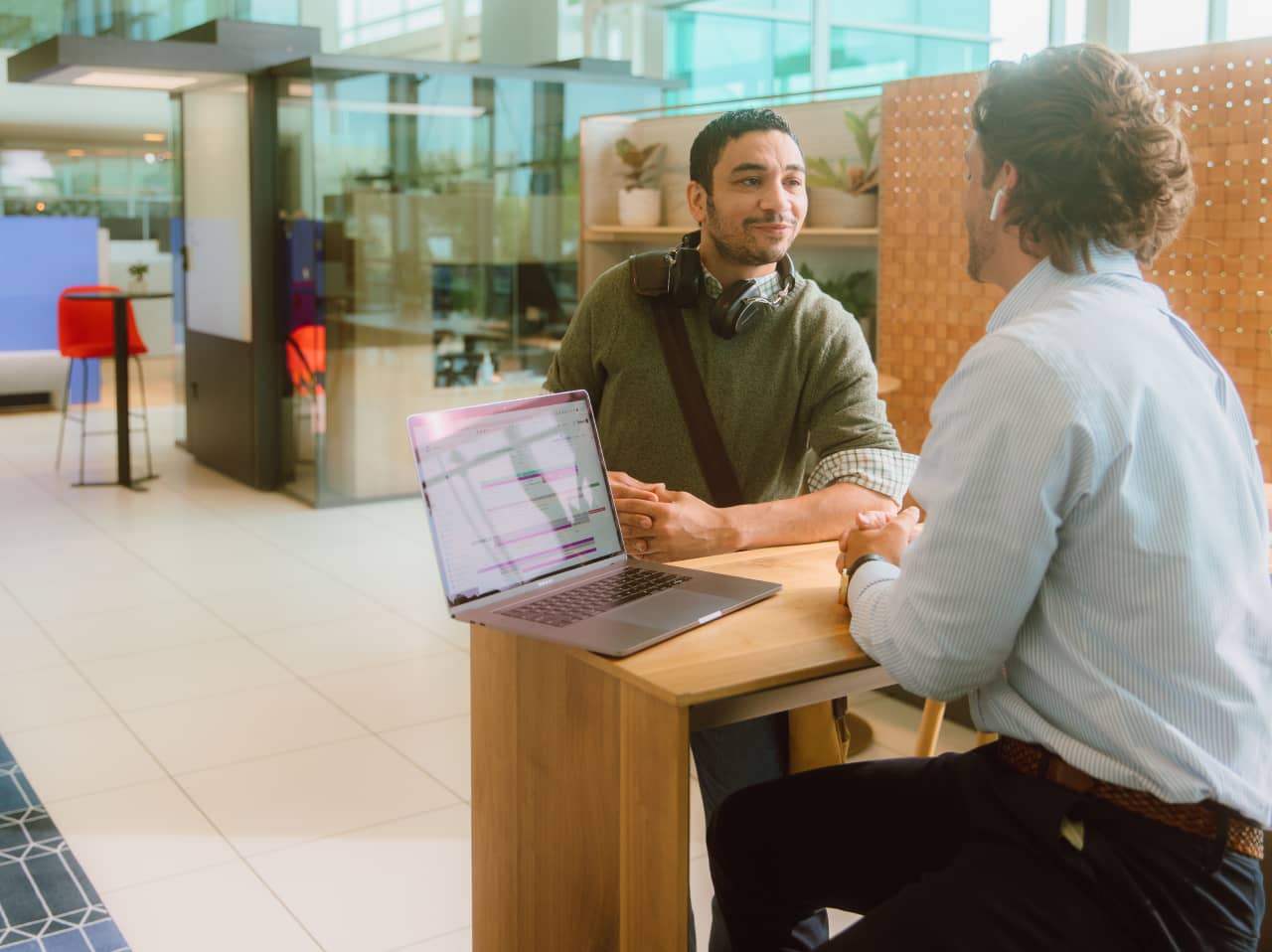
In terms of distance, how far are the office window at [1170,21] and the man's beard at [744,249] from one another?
3.95 m

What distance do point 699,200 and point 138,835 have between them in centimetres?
202

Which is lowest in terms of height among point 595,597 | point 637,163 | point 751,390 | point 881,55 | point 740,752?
point 740,752

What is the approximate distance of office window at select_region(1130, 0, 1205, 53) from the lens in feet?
18.3

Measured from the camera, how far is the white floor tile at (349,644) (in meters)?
4.55

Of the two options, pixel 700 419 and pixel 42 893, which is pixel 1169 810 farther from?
pixel 42 893

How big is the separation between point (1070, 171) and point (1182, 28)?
4.71 meters

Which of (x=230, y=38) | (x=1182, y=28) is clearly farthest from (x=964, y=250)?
(x=230, y=38)

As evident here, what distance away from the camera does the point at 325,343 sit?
7168 millimetres

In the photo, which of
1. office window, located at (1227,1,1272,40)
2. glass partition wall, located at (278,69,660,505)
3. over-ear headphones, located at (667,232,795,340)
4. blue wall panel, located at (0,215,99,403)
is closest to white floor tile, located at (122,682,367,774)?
over-ear headphones, located at (667,232,795,340)

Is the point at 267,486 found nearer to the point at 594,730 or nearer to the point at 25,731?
the point at 25,731

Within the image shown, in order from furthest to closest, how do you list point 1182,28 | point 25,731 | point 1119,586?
point 1182,28
point 25,731
point 1119,586

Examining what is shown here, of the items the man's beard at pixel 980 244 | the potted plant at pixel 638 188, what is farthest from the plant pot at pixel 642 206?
the man's beard at pixel 980 244

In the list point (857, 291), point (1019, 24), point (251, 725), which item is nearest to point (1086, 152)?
point (251, 725)

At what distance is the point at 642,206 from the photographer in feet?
18.3
